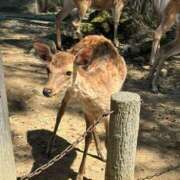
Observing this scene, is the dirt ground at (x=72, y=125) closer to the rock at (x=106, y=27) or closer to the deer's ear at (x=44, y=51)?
the deer's ear at (x=44, y=51)

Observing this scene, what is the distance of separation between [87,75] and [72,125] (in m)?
Answer: 1.49

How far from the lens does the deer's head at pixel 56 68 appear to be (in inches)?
161

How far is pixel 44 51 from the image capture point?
→ 4.31 m

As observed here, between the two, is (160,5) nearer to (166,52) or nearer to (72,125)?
(166,52)

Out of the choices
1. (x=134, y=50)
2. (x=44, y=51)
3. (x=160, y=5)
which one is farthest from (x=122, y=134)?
(x=134, y=50)

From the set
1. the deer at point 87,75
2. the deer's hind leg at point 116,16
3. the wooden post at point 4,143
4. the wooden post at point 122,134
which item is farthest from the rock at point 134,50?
the wooden post at point 4,143

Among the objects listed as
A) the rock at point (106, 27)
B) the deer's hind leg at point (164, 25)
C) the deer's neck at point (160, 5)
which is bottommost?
the rock at point (106, 27)

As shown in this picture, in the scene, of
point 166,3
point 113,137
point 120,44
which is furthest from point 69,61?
point 120,44

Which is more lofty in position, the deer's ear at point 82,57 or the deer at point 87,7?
the deer's ear at point 82,57

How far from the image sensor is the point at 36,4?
44.8 ft

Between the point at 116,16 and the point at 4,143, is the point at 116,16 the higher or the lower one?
the lower one

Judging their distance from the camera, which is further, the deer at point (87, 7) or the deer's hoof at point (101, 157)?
the deer at point (87, 7)

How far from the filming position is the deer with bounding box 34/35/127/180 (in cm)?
414

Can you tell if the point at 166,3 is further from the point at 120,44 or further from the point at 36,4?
the point at 36,4
